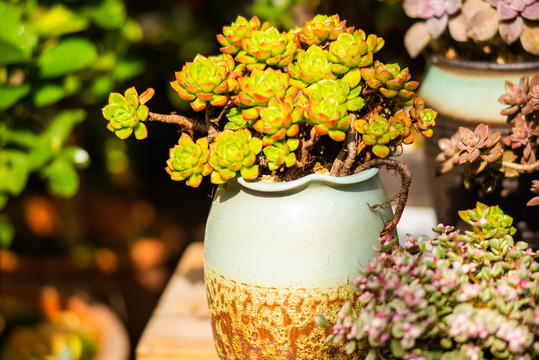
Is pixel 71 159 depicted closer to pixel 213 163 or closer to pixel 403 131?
pixel 213 163

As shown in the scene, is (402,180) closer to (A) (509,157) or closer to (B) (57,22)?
(A) (509,157)

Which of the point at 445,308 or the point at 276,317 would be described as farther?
the point at 276,317

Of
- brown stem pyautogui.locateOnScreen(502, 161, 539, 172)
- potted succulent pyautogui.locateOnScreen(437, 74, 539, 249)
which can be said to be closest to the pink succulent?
potted succulent pyautogui.locateOnScreen(437, 74, 539, 249)

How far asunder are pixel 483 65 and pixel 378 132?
0.45 meters

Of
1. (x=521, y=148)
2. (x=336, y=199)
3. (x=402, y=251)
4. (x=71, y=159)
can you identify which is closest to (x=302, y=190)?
(x=336, y=199)

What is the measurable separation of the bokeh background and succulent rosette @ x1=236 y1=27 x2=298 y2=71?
25 cm

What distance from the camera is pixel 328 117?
0.80 m

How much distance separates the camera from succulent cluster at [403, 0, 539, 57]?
113 cm

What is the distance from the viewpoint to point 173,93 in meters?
2.43

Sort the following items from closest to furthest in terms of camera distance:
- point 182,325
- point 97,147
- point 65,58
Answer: point 182,325 < point 65,58 < point 97,147

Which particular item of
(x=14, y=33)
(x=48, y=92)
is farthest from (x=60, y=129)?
(x=14, y=33)

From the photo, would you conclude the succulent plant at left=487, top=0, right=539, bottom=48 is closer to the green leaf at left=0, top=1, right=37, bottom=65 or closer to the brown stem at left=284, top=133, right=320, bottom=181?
the brown stem at left=284, top=133, right=320, bottom=181

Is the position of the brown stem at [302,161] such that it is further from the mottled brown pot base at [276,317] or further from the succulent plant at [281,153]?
the mottled brown pot base at [276,317]

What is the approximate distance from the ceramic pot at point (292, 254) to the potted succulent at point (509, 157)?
222 millimetres
